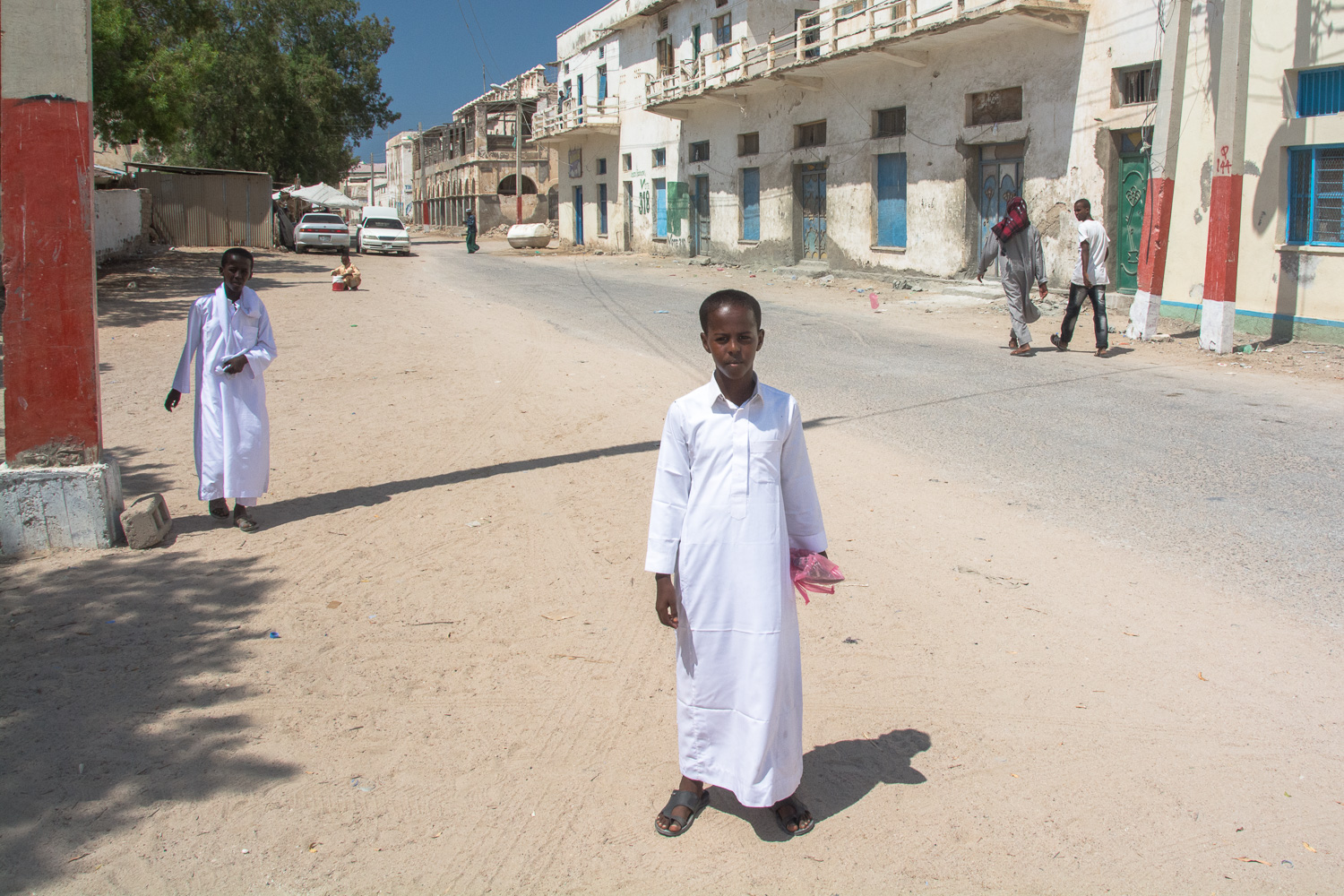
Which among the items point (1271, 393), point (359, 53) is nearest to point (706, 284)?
point (1271, 393)

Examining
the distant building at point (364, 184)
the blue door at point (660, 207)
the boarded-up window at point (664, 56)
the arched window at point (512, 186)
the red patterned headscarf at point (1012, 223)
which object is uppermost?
the distant building at point (364, 184)

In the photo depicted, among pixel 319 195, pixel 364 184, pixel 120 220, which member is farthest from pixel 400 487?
pixel 364 184

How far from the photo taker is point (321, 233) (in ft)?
104

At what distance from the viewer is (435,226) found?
7000 cm

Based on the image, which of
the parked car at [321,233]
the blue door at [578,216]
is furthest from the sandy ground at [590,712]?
the blue door at [578,216]

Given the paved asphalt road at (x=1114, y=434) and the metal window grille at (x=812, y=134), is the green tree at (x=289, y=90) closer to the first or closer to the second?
the metal window grille at (x=812, y=134)

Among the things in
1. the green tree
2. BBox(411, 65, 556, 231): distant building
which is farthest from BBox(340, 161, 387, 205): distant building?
the green tree

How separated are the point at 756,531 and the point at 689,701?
0.54 meters

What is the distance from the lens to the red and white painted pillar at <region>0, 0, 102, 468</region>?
15.9 ft

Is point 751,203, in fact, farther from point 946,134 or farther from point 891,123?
point 946,134

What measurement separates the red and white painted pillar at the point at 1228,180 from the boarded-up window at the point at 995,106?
7016 millimetres

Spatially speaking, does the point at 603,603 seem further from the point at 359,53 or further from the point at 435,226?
the point at 435,226

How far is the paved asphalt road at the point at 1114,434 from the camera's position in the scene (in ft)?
16.7

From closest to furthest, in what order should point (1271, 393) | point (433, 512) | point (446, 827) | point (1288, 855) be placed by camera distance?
point (1288, 855), point (446, 827), point (433, 512), point (1271, 393)
